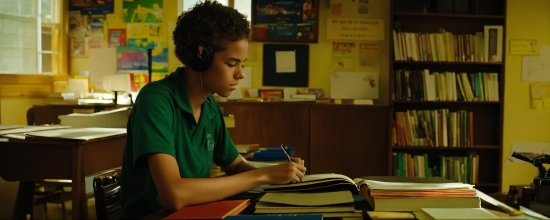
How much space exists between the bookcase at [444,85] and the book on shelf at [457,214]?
324 centimetres

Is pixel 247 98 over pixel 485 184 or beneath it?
over

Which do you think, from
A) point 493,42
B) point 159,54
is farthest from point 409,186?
point 159,54

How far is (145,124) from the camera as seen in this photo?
4.40 feet

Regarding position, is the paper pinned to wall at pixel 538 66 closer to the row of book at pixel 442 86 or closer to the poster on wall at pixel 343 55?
the row of book at pixel 442 86

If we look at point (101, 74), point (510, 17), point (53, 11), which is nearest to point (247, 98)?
point (101, 74)

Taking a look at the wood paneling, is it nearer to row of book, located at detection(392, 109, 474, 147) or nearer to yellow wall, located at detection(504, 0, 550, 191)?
row of book, located at detection(392, 109, 474, 147)

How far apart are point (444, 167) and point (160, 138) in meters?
3.54

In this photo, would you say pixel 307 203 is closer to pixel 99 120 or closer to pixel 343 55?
pixel 99 120

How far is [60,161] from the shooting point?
241cm

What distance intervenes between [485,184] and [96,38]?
3515 mm

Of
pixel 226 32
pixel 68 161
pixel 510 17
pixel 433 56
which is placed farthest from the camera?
pixel 510 17

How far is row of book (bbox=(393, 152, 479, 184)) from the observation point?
443 cm

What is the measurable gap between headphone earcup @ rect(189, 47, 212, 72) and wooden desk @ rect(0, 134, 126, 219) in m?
1.06

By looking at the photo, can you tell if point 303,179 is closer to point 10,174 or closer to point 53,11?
point 10,174
